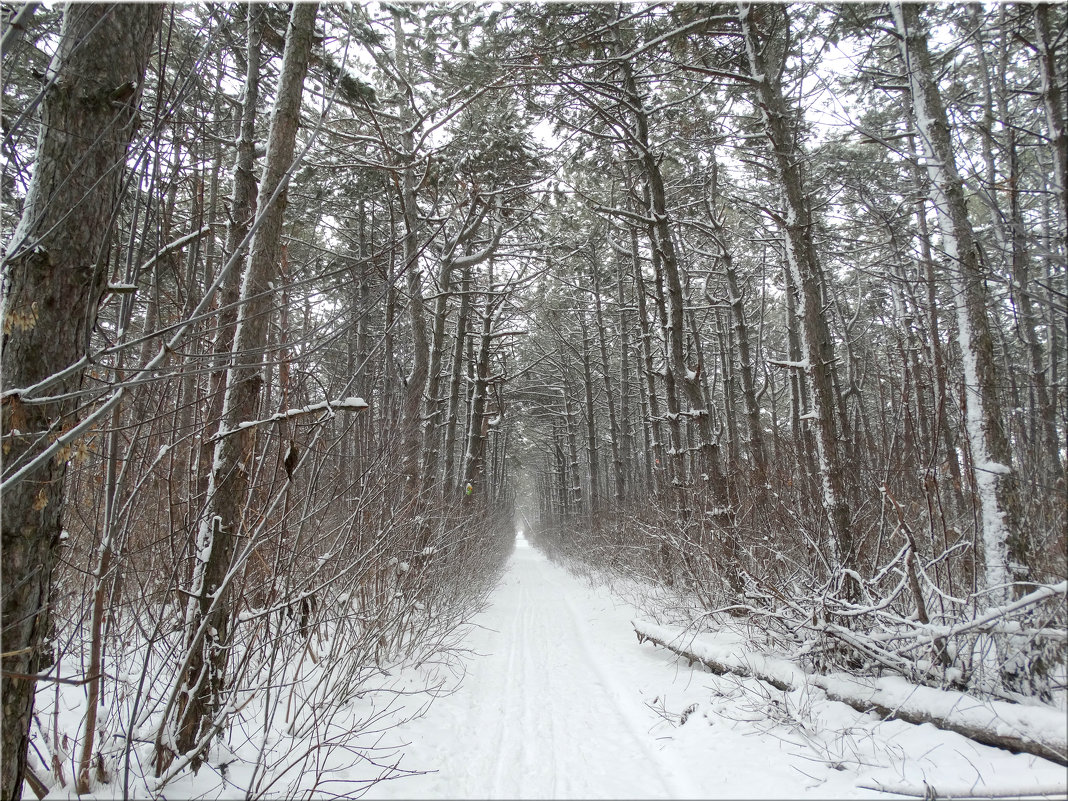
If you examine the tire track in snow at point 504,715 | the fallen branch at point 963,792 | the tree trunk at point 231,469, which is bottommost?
the tire track in snow at point 504,715

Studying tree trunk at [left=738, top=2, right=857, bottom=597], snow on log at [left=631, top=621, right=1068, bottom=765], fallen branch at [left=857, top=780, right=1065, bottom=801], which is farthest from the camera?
tree trunk at [left=738, top=2, right=857, bottom=597]

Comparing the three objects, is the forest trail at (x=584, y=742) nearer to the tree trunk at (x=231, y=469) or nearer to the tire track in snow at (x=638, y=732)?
the tire track in snow at (x=638, y=732)

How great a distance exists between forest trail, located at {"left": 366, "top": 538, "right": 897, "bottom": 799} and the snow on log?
0.45 m

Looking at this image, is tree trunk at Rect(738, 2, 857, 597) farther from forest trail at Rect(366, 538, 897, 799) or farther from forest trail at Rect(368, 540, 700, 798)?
forest trail at Rect(368, 540, 700, 798)

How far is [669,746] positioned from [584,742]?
0.55 m

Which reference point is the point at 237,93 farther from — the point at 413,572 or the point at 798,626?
the point at 798,626

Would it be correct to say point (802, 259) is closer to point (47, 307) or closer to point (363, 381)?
point (363, 381)

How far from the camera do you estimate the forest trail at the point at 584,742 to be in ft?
9.32

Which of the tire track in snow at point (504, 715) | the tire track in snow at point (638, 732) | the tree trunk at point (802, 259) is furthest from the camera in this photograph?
the tree trunk at point (802, 259)

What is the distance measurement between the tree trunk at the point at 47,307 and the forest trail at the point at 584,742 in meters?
1.83

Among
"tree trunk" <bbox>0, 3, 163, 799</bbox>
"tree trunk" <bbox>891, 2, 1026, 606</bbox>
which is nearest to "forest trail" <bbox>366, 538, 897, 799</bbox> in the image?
"tree trunk" <bbox>891, 2, 1026, 606</bbox>

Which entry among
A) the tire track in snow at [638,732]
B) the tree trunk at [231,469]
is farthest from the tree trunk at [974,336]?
the tree trunk at [231,469]

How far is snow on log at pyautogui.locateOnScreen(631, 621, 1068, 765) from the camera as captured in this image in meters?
2.33

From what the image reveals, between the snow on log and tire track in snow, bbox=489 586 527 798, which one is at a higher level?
the snow on log
